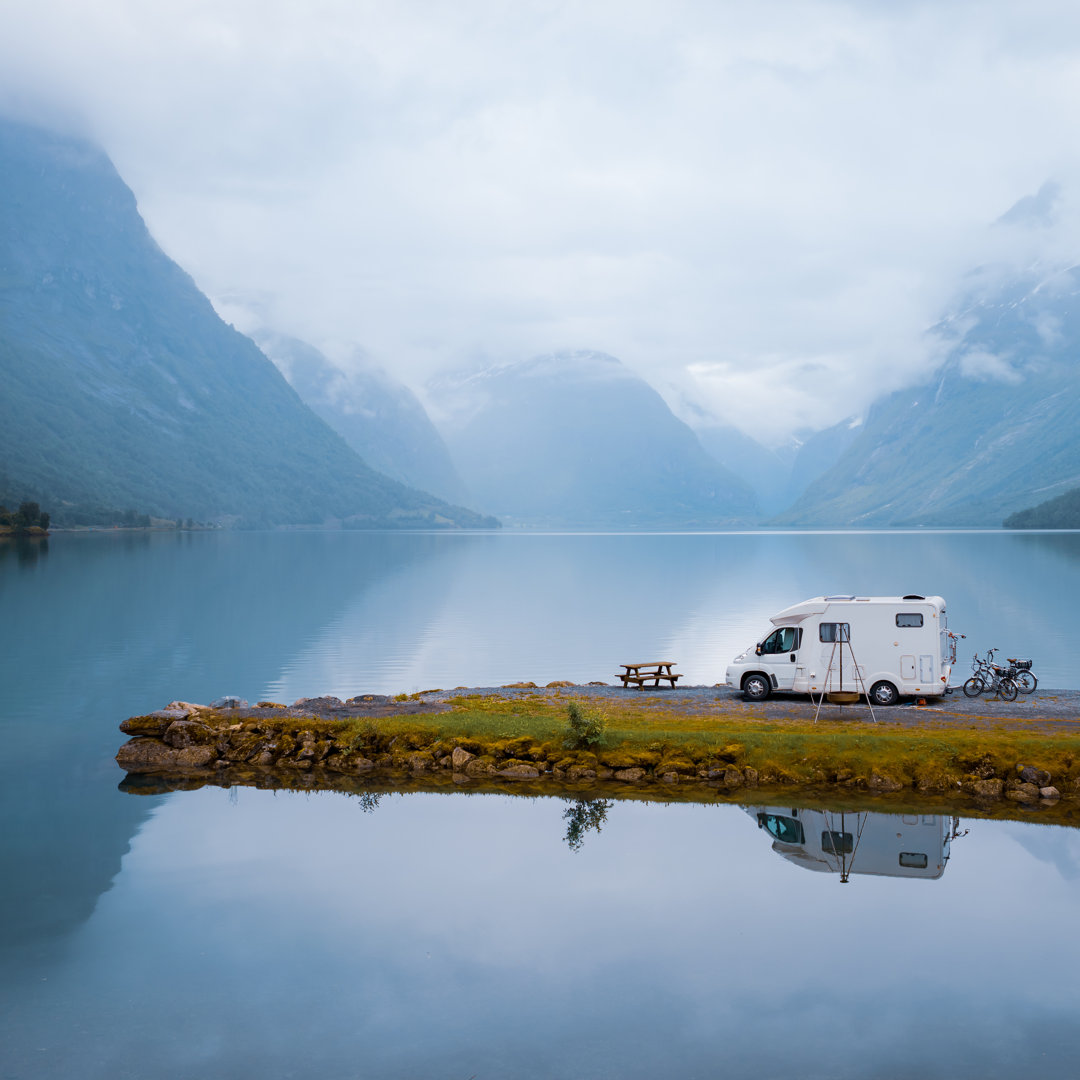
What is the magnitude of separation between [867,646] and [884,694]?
5.79 ft

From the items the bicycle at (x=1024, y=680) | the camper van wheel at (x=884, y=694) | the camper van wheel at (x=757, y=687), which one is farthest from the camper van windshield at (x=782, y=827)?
the bicycle at (x=1024, y=680)

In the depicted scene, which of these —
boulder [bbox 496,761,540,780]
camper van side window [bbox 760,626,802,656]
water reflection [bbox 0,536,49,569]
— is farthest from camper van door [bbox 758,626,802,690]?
water reflection [bbox 0,536,49,569]

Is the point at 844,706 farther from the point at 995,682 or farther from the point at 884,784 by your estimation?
the point at 884,784

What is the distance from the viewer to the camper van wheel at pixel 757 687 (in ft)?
113

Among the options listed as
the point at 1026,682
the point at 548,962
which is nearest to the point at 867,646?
the point at 1026,682

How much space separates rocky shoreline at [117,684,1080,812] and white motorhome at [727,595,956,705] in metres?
3.69

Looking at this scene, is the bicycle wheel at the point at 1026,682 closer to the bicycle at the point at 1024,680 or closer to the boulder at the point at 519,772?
the bicycle at the point at 1024,680

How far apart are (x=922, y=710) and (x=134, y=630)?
5315 centimetres

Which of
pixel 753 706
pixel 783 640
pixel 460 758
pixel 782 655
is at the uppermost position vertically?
pixel 783 640

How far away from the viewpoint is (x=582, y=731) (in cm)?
2862

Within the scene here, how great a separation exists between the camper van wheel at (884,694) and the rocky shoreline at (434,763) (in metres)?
3.99

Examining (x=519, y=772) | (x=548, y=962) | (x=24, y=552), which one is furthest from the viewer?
(x=24, y=552)

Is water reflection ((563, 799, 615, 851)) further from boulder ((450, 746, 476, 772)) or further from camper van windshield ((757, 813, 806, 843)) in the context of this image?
boulder ((450, 746, 476, 772))

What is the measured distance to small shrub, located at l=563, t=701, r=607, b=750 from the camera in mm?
28484
